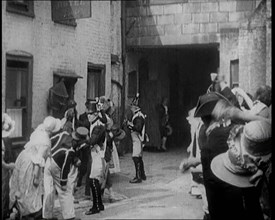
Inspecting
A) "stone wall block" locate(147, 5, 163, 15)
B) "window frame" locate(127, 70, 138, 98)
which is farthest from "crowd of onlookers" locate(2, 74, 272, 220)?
"stone wall block" locate(147, 5, 163, 15)

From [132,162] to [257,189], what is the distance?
182 inches

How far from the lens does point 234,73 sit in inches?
280

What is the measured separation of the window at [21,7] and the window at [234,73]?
2.93m

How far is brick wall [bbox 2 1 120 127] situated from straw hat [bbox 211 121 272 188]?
2.39m

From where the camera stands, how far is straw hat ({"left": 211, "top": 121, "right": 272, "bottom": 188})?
16.1 feet

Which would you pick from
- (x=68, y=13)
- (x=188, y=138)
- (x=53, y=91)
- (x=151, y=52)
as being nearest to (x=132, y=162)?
(x=188, y=138)

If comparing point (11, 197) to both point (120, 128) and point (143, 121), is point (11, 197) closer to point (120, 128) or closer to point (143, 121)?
point (120, 128)

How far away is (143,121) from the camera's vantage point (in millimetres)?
8250

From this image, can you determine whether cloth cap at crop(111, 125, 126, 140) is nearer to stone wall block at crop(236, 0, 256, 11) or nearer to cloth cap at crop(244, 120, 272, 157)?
stone wall block at crop(236, 0, 256, 11)

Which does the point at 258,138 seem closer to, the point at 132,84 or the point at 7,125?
the point at 7,125

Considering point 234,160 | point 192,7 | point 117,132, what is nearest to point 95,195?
point 117,132

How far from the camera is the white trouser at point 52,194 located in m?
6.32

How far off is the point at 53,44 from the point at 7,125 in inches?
53.7

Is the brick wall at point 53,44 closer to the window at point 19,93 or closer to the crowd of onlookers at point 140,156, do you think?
the window at point 19,93
